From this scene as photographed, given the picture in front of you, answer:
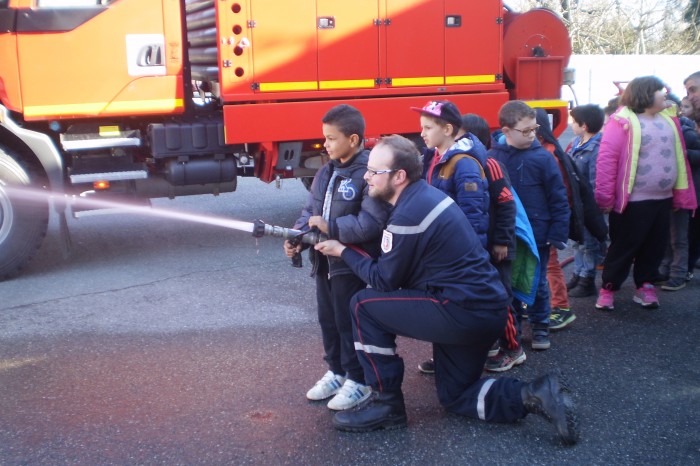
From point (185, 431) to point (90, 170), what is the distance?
3878 mm

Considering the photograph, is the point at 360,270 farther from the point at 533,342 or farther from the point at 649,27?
the point at 649,27

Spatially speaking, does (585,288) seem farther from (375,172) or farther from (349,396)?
(375,172)

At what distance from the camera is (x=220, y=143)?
289 inches

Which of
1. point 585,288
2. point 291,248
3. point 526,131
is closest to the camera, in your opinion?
point 291,248

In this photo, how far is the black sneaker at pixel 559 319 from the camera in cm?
534

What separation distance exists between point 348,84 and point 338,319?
12.5 ft

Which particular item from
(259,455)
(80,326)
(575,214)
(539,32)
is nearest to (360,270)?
(259,455)

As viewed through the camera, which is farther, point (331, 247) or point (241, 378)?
point (241, 378)

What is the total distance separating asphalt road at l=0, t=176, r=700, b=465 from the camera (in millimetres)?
3672

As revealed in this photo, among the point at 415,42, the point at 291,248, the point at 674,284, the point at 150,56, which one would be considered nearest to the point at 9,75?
the point at 150,56

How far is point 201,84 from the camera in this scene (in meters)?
7.77

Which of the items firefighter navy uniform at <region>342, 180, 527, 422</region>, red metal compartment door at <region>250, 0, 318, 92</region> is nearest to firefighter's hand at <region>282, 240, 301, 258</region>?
firefighter navy uniform at <region>342, 180, 527, 422</region>

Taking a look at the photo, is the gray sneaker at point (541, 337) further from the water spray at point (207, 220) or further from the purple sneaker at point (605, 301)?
the water spray at point (207, 220)

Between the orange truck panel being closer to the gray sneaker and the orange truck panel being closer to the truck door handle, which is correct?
the truck door handle
